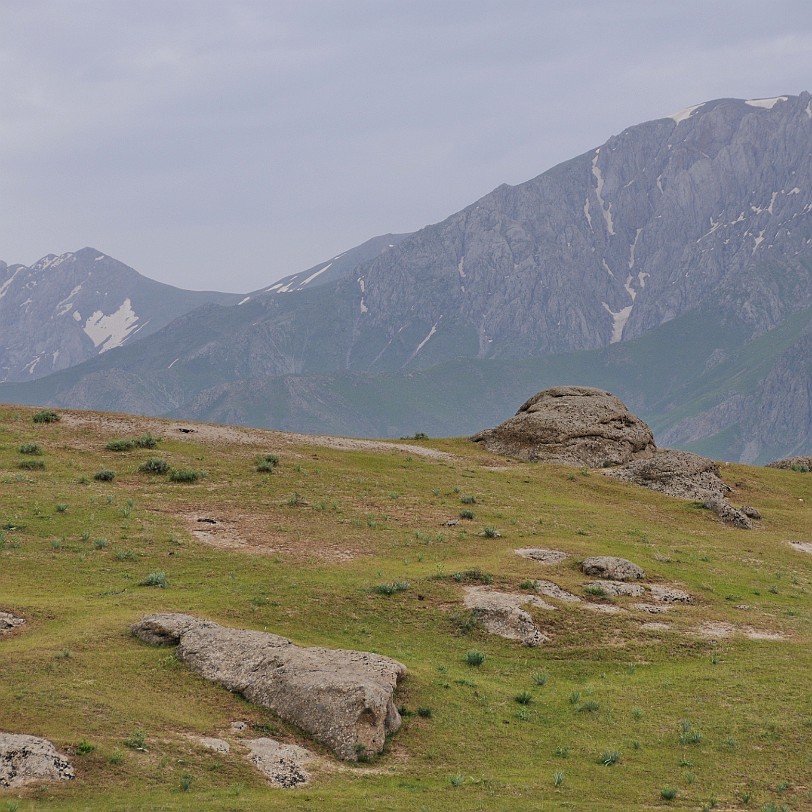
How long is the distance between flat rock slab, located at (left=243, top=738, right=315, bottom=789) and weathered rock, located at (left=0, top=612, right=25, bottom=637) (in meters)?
10.4

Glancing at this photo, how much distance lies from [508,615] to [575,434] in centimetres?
4137

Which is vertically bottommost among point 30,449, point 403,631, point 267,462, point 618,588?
point 618,588

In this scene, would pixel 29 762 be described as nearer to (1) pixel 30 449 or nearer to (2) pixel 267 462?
(1) pixel 30 449

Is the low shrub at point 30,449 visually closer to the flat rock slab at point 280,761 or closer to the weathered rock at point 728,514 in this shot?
the flat rock slab at point 280,761

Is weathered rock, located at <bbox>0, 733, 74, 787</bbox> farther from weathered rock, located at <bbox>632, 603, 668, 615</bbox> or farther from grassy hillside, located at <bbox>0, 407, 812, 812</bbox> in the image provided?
weathered rock, located at <bbox>632, 603, 668, 615</bbox>

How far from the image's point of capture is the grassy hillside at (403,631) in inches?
843

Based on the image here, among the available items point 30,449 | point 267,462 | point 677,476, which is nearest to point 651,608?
point 267,462

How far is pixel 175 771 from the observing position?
792 inches

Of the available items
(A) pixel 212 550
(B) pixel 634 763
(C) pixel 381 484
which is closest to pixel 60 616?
(A) pixel 212 550

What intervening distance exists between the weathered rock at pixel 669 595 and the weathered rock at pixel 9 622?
83.7 ft

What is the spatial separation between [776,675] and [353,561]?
1809cm

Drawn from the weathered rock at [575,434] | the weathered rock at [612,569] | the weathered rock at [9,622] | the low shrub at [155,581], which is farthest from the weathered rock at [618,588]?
the weathered rock at [575,434]

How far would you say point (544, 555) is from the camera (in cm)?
4234

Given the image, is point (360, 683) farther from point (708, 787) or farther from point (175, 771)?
point (708, 787)
